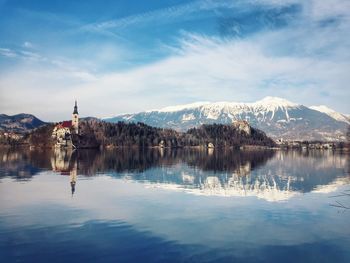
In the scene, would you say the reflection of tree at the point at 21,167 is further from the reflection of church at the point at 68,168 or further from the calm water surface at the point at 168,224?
the calm water surface at the point at 168,224

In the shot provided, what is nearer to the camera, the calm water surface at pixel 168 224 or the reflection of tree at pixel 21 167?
the calm water surface at pixel 168 224

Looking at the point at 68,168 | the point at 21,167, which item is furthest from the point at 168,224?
the point at 21,167

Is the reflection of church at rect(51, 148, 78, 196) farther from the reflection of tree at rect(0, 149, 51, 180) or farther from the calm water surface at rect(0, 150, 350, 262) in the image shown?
the calm water surface at rect(0, 150, 350, 262)

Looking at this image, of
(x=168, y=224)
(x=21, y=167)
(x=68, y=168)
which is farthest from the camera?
(x=68, y=168)

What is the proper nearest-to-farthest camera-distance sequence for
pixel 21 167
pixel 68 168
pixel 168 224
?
1. pixel 168 224
2. pixel 21 167
3. pixel 68 168

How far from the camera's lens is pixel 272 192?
5494 centimetres

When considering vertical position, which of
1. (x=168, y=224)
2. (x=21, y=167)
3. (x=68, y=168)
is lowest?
(x=168, y=224)

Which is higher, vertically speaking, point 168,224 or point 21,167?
point 21,167

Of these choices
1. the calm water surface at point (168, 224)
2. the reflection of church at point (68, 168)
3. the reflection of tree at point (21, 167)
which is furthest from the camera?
the reflection of tree at point (21, 167)

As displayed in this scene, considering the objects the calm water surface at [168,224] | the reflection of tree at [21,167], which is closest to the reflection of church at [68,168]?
the reflection of tree at [21,167]

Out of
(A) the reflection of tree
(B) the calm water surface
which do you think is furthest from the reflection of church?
(B) the calm water surface

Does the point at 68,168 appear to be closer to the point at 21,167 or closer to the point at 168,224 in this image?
the point at 21,167

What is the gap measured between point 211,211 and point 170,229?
9.24m

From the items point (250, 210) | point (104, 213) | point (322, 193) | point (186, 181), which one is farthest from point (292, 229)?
point (186, 181)
